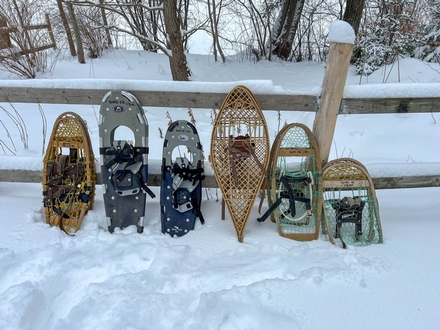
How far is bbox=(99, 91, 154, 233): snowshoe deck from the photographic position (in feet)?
6.97

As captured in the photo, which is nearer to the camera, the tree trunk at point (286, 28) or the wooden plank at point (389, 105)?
the wooden plank at point (389, 105)

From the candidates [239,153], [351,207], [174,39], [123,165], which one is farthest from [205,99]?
[174,39]

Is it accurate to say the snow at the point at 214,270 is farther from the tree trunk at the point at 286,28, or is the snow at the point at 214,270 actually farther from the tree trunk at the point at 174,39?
the tree trunk at the point at 286,28

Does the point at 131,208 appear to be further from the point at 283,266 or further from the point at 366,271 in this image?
the point at 366,271

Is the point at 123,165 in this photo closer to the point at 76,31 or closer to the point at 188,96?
the point at 188,96

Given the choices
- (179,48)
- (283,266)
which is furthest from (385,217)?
(179,48)

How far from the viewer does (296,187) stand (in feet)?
7.09

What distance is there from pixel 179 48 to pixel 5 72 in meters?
3.79

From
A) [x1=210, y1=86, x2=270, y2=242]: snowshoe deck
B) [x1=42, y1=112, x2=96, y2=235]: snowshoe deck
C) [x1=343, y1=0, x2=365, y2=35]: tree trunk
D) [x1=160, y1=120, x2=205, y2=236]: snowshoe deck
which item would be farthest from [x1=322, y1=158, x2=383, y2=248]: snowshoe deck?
[x1=343, y1=0, x2=365, y2=35]: tree trunk

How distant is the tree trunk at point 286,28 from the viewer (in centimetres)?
732

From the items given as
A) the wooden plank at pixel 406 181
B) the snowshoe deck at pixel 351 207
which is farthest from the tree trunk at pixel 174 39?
the wooden plank at pixel 406 181

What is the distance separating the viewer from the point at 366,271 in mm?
1713

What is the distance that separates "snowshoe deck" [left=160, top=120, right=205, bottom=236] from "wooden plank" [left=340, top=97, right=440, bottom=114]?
3.66ft

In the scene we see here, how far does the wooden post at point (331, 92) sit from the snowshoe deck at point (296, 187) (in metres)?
0.09
